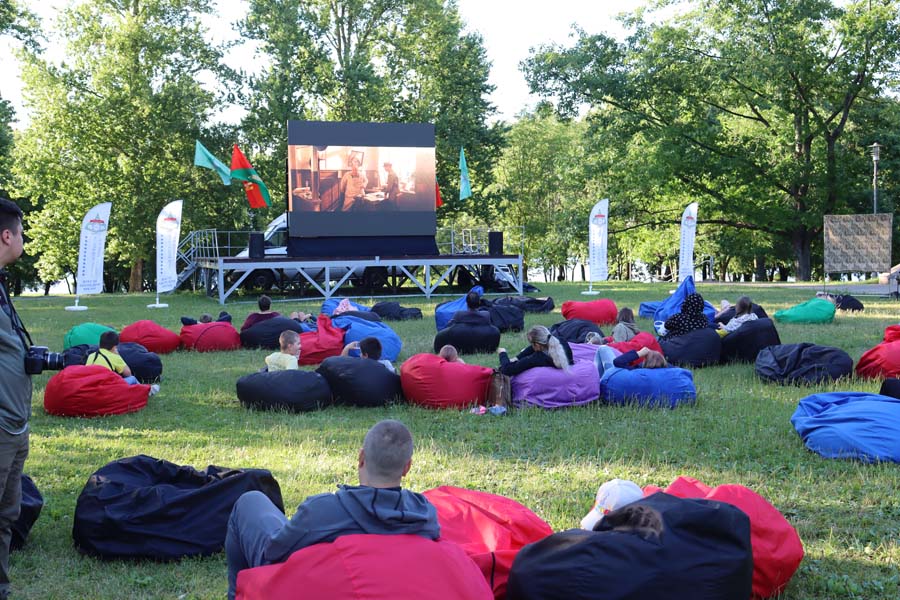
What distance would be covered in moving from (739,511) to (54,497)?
15.0ft

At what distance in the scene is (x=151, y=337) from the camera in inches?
523

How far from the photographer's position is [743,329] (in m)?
11.1

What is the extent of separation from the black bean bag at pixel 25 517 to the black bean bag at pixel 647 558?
2.92 meters

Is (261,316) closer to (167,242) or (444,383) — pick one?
(444,383)

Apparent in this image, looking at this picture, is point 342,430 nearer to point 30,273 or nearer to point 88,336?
point 88,336

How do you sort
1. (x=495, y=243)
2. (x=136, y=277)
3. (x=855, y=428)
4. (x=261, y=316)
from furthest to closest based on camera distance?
(x=136, y=277), (x=495, y=243), (x=261, y=316), (x=855, y=428)

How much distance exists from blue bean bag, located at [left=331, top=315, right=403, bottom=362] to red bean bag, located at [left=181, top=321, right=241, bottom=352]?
1.95m

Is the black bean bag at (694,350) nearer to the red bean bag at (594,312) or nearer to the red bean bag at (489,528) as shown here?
the red bean bag at (594,312)

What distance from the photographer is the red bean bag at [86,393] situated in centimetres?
839

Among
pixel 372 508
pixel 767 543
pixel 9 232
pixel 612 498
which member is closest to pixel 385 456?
pixel 372 508

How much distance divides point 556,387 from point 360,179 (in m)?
18.7

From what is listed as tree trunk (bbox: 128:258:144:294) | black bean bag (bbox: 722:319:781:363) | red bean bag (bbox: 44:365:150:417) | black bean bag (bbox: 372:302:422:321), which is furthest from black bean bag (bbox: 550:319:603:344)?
tree trunk (bbox: 128:258:144:294)

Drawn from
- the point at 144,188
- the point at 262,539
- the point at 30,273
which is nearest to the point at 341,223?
the point at 144,188

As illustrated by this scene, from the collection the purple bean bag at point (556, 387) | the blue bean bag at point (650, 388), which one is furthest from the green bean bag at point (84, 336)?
the blue bean bag at point (650, 388)
